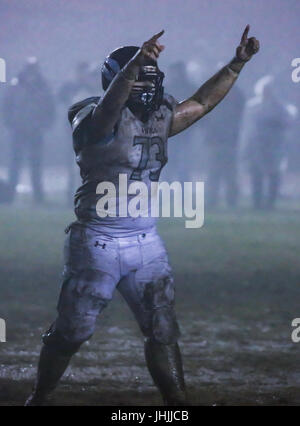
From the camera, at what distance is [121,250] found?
11.7 feet

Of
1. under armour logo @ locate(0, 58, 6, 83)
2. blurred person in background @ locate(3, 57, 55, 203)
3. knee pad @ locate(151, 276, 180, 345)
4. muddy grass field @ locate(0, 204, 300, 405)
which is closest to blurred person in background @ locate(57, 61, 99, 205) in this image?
blurred person in background @ locate(3, 57, 55, 203)

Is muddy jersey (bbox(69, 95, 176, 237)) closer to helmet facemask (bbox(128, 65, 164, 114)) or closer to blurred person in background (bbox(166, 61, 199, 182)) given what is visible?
helmet facemask (bbox(128, 65, 164, 114))

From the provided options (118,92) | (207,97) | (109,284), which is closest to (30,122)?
(207,97)

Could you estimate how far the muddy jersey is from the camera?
351cm

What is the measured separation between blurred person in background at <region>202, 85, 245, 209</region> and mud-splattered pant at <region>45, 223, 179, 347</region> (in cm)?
478

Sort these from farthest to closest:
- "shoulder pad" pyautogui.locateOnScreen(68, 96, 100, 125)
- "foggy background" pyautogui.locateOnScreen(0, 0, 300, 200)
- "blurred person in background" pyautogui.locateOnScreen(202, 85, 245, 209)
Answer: "blurred person in background" pyautogui.locateOnScreen(202, 85, 245, 209), "foggy background" pyautogui.locateOnScreen(0, 0, 300, 200), "shoulder pad" pyautogui.locateOnScreen(68, 96, 100, 125)

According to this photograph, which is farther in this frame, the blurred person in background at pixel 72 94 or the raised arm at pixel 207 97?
the blurred person in background at pixel 72 94

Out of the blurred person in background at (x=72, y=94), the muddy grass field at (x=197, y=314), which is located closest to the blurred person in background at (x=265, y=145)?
the muddy grass field at (x=197, y=314)

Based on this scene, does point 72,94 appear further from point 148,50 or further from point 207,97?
point 148,50

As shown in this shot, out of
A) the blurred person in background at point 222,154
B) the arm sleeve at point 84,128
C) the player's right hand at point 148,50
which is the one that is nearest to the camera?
the player's right hand at point 148,50

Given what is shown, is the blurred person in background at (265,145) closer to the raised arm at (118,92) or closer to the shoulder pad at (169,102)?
the shoulder pad at (169,102)

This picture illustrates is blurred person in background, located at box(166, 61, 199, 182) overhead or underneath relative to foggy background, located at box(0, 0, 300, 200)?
underneath

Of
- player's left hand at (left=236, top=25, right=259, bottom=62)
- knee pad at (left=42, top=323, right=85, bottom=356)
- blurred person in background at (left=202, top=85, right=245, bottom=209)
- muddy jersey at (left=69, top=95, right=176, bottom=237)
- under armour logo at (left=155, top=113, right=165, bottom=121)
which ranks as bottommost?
knee pad at (left=42, top=323, right=85, bottom=356)

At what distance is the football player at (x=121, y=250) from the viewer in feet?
11.5
